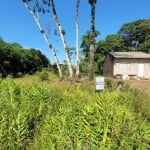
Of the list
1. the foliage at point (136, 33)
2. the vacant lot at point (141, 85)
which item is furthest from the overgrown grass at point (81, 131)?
the foliage at point (136, 33)

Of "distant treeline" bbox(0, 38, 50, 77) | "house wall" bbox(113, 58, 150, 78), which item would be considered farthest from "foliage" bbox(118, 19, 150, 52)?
"distant treeline" bbox(0, 38, 50, 77)

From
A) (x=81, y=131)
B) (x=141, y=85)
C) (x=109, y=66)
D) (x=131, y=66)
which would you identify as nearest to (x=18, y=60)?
(x=109, y=66)

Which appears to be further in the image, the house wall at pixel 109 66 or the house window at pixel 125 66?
the house wall at pixel 109 66

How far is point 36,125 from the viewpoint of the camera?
4828mm

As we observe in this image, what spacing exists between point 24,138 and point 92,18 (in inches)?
703

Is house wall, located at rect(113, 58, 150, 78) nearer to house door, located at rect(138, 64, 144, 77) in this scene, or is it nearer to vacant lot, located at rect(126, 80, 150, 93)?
house door, located at rect(138, 64, 144, 77)

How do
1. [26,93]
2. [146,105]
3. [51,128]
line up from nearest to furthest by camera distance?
1. [51,128]
2. [26,93]
3. [146,105]

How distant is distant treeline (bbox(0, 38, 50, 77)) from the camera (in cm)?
2756

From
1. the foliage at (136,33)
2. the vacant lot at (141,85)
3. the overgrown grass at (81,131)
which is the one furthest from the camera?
the foliage at (136,33)

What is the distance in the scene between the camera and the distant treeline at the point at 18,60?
27.6m

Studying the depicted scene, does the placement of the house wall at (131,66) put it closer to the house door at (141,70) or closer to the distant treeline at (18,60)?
the house door at (141,70)

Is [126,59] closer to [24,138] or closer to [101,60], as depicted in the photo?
[101,60]

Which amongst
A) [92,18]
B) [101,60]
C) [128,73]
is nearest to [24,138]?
[92,18]

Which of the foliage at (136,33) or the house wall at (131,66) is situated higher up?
the foliage at (136,33)
